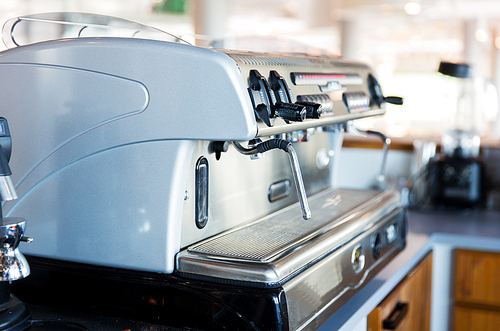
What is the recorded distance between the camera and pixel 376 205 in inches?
48.9

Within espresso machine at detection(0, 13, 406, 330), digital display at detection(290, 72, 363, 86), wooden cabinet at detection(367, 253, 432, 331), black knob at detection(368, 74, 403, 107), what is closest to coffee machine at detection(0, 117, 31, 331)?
espresso machine at detection(0, 13, 406, 330)

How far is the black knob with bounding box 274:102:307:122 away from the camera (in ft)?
2.54

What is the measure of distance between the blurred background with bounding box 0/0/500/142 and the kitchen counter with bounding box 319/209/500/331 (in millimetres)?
503

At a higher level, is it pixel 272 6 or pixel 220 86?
pixel 272 6

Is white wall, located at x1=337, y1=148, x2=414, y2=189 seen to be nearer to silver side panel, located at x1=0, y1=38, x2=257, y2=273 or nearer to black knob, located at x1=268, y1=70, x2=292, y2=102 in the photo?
black knob, located at x1=268, y1=70, x2=292, y2=102

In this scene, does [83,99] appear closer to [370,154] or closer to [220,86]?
[220,86]

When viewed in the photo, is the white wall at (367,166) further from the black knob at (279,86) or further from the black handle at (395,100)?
the black knob at (279,86)

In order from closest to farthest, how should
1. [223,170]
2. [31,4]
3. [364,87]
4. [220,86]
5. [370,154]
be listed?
[220,86], [223,170], [364,87], [370,154], [31,4]

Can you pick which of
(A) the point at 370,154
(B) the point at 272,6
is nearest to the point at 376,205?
(A) the point at 370,154

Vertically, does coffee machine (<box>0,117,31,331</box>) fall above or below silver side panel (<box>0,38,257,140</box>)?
below

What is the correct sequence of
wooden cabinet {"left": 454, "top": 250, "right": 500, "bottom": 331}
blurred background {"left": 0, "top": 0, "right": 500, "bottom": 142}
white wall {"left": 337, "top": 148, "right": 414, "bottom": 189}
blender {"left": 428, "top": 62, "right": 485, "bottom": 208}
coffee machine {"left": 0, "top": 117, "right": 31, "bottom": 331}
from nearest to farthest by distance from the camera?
coffee machine {"left": 0, "top": 117, "right": 31, "bottom": 331} → wooden cabinet {"left": 454, "top": 250, "right": 500, "bottom": 331} → blender {"left": 428, "top": 62, "right": 485, "bottom": 208} → white wall {"left": 337, "top": 148, "right": 414, "bottom": 189} → blurred background {"left": 0, "top": 0, "right": 500, "bottom": 142}

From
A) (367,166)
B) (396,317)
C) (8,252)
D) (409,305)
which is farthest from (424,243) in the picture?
(8,252)

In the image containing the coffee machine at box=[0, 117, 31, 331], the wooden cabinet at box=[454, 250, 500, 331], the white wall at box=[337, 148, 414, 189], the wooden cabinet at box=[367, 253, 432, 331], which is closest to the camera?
the coffee machine at box=[0, 117, 31, 331]

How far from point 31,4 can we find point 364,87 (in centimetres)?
487
